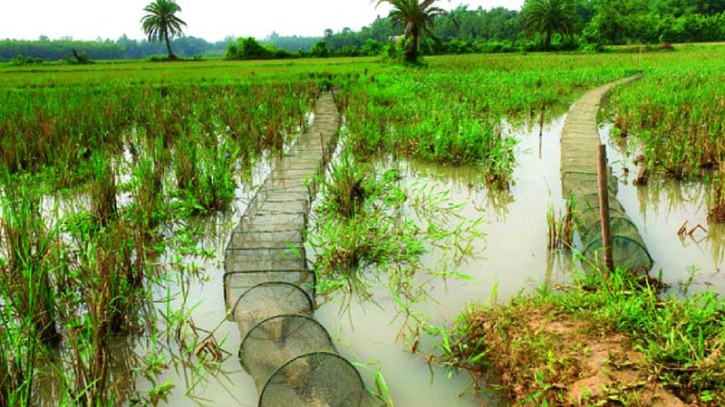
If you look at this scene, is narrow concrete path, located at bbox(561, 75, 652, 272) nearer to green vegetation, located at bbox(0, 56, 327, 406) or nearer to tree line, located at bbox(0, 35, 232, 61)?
green vegetation, located at bbox(0, 56, 327, 406)

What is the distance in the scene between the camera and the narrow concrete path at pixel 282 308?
212 centimetres

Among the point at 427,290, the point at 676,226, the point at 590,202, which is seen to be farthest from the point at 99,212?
the point at 676,226

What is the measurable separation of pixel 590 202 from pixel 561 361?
2215mm

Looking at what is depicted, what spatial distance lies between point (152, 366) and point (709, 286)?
3.30 m

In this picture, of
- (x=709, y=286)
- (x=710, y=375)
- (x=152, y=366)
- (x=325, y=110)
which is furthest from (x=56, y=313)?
(x=325, y=110)

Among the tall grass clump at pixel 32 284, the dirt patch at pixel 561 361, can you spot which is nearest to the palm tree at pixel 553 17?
the dirt patch at pixel 561 361

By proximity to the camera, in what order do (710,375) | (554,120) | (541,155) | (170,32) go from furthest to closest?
(170,32) → (554,120) → (541,155) → (710,375)

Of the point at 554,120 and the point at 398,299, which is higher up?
the point at 554,120

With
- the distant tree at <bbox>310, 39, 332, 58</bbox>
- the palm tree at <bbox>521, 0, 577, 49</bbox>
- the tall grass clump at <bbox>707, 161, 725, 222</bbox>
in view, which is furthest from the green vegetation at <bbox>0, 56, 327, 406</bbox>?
the palm tree at <bbox>521, 0, 577, 49</bbox>

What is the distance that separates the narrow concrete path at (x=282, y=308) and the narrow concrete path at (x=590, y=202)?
1801 millimetres

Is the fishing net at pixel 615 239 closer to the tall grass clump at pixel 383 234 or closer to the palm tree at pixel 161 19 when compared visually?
the tall grass clump at pixel 383 234

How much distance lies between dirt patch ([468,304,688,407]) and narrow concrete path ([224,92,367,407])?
727mm

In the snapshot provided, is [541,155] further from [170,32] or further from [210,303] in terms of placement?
[170,32]

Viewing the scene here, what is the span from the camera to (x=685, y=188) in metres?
5.02
